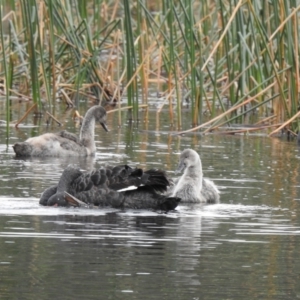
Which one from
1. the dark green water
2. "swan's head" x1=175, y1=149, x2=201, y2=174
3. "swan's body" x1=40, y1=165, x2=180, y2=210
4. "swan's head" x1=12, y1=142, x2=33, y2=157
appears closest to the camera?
the dark green water

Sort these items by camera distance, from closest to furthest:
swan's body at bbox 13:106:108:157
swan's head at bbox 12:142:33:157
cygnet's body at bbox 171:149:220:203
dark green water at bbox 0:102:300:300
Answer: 1. dark green water at bbox 0:102:300:300
2. cygnet's body at bbox 171:149:220:203
3. swan's head at bbox 12:142:33:157
4. swan's body at bbox 13:106:108:157

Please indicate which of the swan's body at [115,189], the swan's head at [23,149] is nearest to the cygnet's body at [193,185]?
the swan's body at [115,189]

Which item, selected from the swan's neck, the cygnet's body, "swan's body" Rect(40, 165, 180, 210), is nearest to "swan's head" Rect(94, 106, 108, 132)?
the swan's neck

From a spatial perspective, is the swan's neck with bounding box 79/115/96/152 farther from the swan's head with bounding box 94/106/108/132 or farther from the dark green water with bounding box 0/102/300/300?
the dark green water with bounding box 0/102/300/300

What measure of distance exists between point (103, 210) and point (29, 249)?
2.08 m

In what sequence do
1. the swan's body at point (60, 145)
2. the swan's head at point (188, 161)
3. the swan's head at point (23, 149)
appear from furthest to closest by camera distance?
the swan's body at point (60, 145), the swan's head at point (23, 149), the swan's head at point (188, 161)

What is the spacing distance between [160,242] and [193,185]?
94.4 inches

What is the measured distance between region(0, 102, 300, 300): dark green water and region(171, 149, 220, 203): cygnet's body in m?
0.15

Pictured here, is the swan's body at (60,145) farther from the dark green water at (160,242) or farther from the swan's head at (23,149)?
the dark green water at (160,242)

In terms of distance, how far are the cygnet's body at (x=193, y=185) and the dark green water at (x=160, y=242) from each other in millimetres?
153

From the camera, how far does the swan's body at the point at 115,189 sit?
967 centimetres

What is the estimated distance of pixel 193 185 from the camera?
10.4 meters

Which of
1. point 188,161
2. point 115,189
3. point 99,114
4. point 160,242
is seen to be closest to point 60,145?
point 99,114

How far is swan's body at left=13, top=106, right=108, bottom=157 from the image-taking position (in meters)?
13.2
